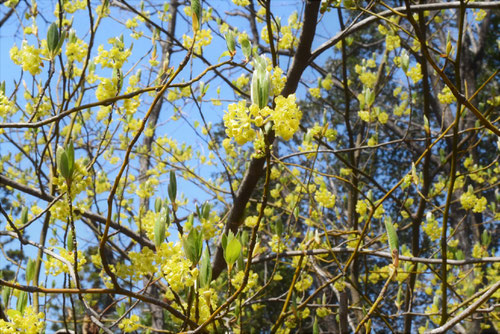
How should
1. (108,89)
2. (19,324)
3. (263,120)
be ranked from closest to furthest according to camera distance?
→ (263,120), (19,324), (108,89)

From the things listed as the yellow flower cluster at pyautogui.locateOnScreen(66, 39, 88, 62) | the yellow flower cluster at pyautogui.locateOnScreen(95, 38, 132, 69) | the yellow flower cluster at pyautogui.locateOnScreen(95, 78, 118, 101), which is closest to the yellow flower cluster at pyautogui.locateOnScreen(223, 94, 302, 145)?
the yellow flower cluster at pyautogui.locateOnScreen(95, 78, 118, 101)

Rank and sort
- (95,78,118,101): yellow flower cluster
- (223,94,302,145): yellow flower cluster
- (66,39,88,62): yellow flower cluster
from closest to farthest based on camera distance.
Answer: (223,94,302,145): yellow flower cluster → (95,78,118,101): yellow flower cluster → (66,39,88,62): yellow flower cluster

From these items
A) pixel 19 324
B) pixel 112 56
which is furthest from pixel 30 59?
pixel 19 324

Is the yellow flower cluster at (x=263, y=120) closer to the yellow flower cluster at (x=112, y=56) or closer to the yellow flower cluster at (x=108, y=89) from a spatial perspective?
the yellow flower cluster at (x=108, y=89)

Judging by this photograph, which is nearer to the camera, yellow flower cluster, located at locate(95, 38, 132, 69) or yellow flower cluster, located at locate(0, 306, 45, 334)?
yellow flower cluster, located at locate(0, 306, 45, 334)

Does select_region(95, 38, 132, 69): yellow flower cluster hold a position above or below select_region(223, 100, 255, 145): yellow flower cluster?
above

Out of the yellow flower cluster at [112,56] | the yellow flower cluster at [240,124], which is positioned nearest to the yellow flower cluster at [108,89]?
the yellow flower cluster at [112,56]

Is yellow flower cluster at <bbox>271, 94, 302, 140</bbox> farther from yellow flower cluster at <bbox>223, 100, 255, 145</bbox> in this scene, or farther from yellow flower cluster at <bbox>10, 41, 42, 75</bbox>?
yellow flower cluster at <bbox>10, 41, 42, 75</bbox>

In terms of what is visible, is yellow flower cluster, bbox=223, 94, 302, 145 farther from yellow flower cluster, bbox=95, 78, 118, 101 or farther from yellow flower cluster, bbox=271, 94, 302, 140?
yellow flower cluster, bbox=95, 78, 118, 101

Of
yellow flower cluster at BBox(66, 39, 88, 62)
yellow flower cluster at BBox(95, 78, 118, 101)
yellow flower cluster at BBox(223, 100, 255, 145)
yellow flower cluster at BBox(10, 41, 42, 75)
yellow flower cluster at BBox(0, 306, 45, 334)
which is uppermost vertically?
yellow flower cluster at BBox(66, 39, 88, 62)

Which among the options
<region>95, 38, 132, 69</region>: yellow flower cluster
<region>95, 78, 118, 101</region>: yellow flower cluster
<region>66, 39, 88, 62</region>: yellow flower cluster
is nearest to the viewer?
<region>95, 78, 118, 101</region>: yellow flower cluster

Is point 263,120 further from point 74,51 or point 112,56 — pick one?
point 74,51

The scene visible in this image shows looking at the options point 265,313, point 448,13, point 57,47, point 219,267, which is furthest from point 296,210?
point 448,13

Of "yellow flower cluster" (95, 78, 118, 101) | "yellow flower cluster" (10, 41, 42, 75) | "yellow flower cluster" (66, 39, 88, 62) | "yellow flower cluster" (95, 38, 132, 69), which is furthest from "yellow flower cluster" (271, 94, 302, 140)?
"yellow flower cluster" (66, 39, 88, 62)
